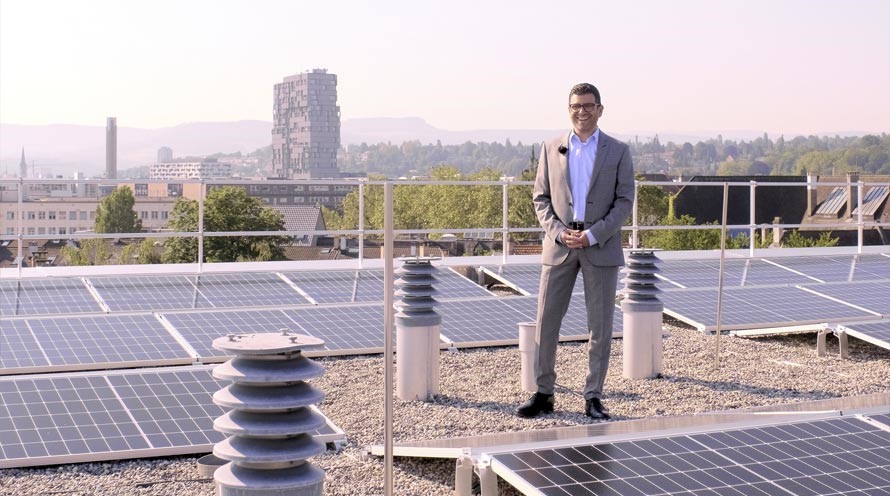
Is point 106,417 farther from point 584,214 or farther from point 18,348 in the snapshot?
point 584,214

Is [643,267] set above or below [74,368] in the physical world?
above

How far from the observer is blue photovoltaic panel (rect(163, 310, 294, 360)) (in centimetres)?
836

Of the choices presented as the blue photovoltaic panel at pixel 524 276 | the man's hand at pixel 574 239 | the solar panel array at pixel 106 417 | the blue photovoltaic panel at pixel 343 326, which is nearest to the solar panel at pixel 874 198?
Result: the blue photovoltaic panel at pixel 524 276

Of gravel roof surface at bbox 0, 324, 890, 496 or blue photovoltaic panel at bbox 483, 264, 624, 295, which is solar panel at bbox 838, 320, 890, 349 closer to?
gravel roof surface at bbox 0, 324, 890, 496

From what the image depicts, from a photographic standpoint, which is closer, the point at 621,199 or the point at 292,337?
the point at 292,337

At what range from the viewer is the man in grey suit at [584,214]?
6.41m

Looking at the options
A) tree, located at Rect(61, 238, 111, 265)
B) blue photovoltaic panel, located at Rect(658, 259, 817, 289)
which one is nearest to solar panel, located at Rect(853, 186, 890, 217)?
tree, located at Rect(61, 238, 111, 265)

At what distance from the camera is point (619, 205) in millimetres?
6449

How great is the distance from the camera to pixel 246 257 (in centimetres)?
9125

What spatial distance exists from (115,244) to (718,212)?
82.6m

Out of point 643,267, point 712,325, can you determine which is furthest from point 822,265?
point 643,267

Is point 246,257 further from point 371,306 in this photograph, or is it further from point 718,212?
point 371,306

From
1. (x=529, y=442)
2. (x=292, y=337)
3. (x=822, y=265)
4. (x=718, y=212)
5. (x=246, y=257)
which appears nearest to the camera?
(x=292, y=337)

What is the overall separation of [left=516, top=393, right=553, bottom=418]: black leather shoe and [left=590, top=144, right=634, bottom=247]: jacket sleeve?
40.4 inches
